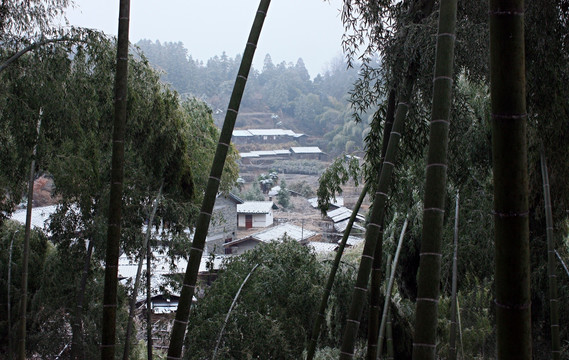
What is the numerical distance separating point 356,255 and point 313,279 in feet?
11.6

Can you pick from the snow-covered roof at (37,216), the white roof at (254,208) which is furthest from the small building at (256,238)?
the snow-covered roof at (37,216)

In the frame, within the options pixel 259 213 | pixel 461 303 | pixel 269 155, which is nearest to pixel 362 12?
pixel 461 303

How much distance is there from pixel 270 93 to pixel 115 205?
32.9 m

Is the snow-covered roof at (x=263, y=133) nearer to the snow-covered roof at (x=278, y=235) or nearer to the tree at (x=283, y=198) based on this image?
the tree at (x=283, y=198)

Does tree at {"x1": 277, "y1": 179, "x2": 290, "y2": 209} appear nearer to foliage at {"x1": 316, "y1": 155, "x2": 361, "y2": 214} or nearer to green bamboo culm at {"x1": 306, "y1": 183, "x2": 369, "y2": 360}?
foliage at {"x1": 316, "y1": 155, "x2": 361, "y2": 214}

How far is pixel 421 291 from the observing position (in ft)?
5.75

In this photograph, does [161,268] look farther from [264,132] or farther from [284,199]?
[264,132]

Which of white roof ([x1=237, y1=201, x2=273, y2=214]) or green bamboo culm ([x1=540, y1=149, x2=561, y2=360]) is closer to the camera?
green bamboo culm ([x1=540, y1=149, x2=561, y2=360])

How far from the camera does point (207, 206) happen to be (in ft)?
7.83

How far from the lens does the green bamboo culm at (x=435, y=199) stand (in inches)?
68.3

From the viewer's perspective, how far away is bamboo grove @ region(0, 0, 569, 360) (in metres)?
1.35

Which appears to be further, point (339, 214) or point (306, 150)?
point (306, 150)

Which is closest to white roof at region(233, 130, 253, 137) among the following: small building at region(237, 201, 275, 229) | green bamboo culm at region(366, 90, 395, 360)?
small building at region(237, 201, 275, 229)

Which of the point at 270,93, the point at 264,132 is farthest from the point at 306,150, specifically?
the point at 270,93
